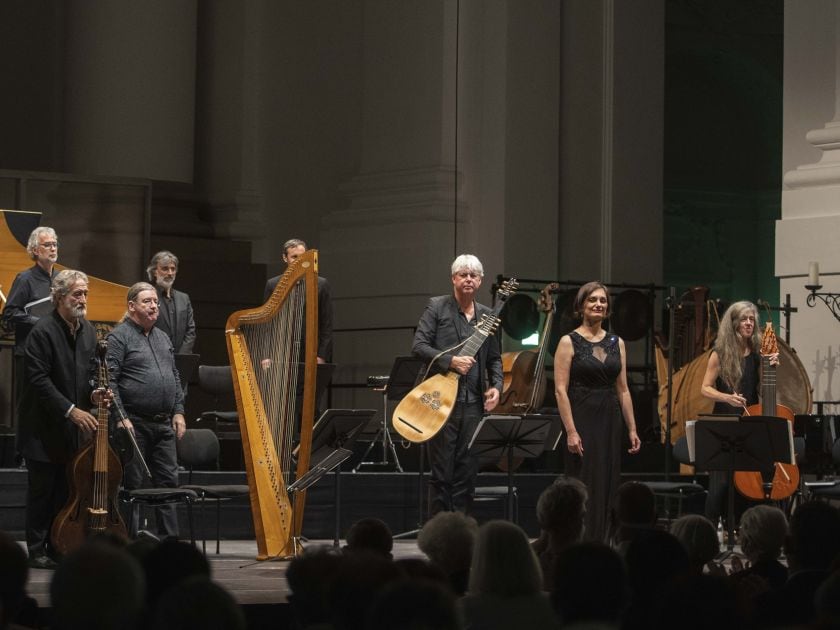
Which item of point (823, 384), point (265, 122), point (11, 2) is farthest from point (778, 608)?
point (11, 2)

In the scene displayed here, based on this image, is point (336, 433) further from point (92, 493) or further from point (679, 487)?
point (679, 487)

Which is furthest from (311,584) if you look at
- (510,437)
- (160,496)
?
(510,437)

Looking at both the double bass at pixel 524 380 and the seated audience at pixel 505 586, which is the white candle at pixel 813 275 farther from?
the seated audience at pixel 505 586

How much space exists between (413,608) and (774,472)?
6203 mm

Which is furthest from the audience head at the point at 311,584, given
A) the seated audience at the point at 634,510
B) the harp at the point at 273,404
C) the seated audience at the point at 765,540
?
the harp at the point at 273,404

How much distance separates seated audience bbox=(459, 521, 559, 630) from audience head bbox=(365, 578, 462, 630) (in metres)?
0.94

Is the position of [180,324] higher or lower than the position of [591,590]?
higher

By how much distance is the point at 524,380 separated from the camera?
12.0 m

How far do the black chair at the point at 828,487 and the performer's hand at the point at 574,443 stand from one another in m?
1.38

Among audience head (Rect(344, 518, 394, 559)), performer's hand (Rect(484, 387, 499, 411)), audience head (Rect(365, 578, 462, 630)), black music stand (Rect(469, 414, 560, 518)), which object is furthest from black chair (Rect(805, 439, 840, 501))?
audience head (Rect(365, 578, 462, 630))

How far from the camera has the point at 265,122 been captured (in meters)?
15.5

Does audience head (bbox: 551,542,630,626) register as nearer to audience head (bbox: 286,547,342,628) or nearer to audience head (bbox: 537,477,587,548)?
audience head (bbox: 286,547,342,628)

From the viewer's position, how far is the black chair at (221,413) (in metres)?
10.7

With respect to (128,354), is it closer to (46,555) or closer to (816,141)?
(46,555)
